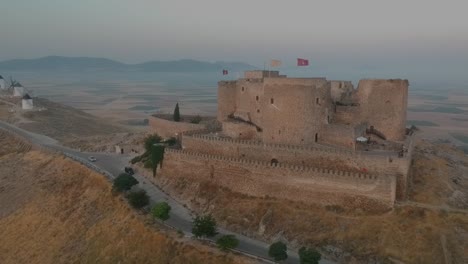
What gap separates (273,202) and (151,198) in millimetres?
10854

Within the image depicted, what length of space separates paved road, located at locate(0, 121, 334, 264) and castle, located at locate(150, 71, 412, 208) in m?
2.55

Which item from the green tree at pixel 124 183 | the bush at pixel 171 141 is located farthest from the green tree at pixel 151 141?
the green tree at pixel 124 183

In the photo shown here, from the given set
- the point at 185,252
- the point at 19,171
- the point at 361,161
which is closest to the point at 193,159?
the point at 185,252

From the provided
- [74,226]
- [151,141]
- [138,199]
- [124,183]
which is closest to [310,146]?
[138,199]

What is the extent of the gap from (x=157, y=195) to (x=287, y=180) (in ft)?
38.9

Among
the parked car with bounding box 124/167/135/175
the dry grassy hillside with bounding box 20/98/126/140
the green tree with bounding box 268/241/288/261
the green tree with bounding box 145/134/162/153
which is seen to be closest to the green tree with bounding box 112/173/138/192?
the parked car with bounding box 124/167/135/175

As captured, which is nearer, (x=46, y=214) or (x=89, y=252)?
(x=89, y=252)

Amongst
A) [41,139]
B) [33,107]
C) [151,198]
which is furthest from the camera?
[33,107]

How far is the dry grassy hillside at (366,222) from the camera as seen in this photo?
2559cm

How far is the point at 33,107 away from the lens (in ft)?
292

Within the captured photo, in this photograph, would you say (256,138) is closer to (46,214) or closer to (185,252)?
(185,252)

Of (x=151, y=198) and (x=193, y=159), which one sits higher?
(x=193, y=159)

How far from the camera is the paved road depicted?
2804 cm

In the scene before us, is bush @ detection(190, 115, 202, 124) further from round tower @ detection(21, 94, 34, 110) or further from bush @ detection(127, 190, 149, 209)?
→ round tower @ detection(21, 94, 34, 110)
